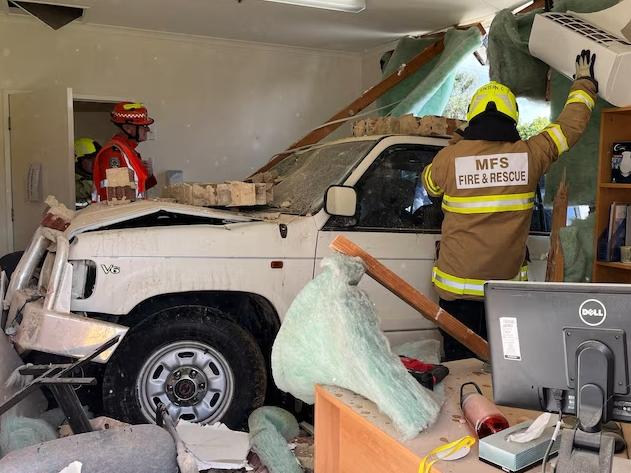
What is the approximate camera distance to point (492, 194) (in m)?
3.24

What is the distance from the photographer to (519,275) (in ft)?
11.4

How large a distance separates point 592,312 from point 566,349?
4.6 inches

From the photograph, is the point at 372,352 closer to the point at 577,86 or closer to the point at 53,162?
the point at 577,86

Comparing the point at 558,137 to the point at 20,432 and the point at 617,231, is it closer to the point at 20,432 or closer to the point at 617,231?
the point at 617,231

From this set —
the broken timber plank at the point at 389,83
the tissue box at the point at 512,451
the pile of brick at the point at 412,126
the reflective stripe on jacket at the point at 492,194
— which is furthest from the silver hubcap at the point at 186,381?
the broken timber plank at the point at 389,83

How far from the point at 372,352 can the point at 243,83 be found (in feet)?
22.1

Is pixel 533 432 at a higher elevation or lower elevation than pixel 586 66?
lower

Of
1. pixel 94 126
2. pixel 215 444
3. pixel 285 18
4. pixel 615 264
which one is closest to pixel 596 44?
pixel 615 264

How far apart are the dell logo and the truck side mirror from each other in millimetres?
2111

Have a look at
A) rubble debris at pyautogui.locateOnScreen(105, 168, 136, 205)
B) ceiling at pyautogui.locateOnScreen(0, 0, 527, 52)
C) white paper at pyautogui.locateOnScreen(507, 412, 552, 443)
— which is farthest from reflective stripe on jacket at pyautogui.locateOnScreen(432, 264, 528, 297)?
ceiling at pyautogui.locateOnScreen(0, 0, 527, 52)

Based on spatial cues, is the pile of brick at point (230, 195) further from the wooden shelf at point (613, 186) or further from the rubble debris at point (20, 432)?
the wooden shelf at point (613, 186)

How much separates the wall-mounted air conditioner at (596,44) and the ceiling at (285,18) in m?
1.80

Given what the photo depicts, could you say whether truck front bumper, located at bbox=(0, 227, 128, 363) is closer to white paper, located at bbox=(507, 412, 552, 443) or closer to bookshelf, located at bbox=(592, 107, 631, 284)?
white paper, located at bbox=(507, 412, 552, 443)

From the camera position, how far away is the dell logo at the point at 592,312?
1.47m
